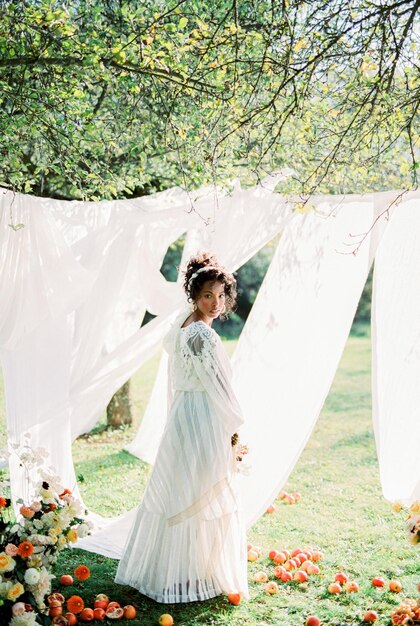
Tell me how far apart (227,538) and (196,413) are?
69 cm

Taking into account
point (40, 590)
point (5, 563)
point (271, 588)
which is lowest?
point (271, 588)

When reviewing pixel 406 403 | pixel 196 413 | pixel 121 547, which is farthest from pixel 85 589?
pixel 406 403

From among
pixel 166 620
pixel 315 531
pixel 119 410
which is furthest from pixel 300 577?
pixel 119 410

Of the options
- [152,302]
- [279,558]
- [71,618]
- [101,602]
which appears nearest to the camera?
[71,618]

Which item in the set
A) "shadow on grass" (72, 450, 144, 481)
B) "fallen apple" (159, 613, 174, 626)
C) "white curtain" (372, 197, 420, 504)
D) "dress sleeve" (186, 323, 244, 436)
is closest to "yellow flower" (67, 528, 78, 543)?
"fallen apple" (159, 613, 174, 626)

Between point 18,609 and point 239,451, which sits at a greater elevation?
point 239,451

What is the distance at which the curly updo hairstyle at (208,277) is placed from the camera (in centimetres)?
401

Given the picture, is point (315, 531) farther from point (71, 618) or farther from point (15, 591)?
point (15, 591)

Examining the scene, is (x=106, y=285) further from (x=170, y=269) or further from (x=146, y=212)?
(x=170, y=269)

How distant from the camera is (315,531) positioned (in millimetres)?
5277

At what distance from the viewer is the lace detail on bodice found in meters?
3.86

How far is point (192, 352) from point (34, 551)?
1293 millimetres

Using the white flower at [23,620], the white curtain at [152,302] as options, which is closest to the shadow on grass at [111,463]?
the white curtain at [152,302]

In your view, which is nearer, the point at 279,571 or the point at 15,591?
the point at 15,591
